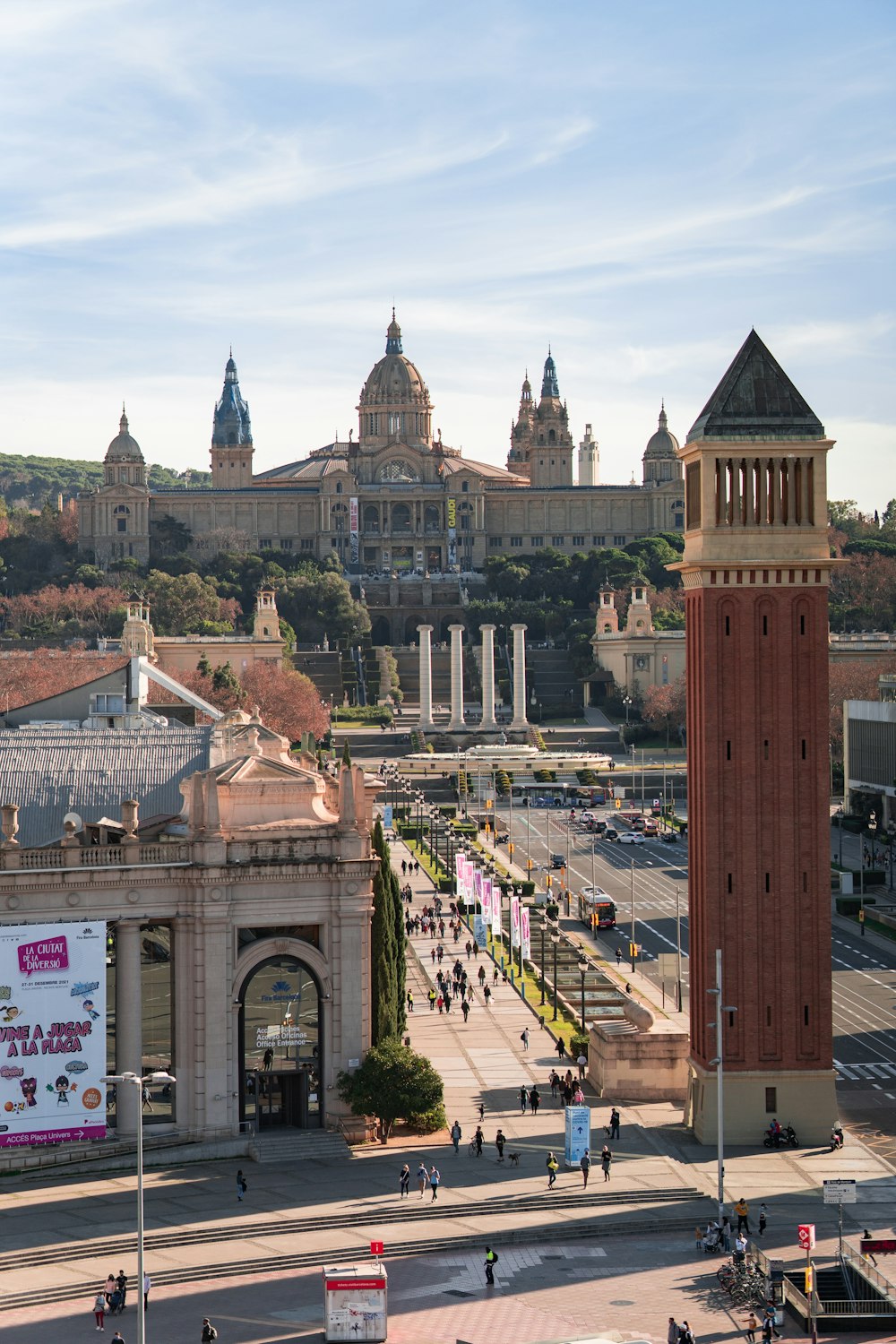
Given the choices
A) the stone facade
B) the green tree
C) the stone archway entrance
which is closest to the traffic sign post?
the green tree

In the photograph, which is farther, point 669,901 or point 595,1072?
point 669,901

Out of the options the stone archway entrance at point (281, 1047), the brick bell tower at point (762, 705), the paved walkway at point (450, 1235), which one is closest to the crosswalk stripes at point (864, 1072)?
the brick bell tower at point (762, 705)

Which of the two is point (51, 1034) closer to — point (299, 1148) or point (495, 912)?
point (299, 1148)

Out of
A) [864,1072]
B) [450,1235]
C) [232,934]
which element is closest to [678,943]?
[864,1072]

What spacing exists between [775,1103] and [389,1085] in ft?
37.6

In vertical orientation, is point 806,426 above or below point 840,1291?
above

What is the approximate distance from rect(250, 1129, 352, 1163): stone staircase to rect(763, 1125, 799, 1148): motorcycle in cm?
1200

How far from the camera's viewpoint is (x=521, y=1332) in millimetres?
49062

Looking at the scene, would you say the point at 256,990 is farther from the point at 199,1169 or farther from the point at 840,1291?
the point at 840,1291

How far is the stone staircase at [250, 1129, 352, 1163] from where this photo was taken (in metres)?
63.1

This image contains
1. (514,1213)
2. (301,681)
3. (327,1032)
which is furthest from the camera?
(301,681)

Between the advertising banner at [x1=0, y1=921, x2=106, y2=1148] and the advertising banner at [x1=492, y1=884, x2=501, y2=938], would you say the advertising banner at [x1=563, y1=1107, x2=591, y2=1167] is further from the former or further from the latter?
the advertising banner at [x1=492, y1=884, x2=501, y2=938]

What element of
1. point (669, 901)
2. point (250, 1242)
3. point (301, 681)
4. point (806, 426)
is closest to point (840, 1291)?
point (250, 1242)

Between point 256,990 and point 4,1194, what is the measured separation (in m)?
9.23
